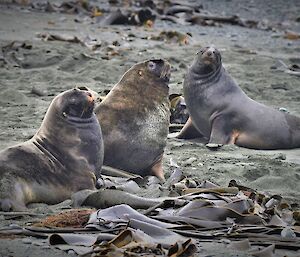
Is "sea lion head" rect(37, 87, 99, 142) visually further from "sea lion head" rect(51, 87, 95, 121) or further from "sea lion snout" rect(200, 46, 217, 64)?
"sea lion snout" rect(200, 46, 217, 64)

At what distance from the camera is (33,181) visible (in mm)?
5207

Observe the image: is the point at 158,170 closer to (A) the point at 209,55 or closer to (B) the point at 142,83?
(B) the point at 142,83

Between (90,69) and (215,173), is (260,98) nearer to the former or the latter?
(90,69)

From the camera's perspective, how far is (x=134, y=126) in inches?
247

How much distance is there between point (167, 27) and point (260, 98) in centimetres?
503

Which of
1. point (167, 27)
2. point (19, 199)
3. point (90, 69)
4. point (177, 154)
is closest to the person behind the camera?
point (19, 199)

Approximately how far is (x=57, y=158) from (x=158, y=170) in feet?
3.07

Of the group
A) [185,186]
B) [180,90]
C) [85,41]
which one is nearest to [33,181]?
[185,186]

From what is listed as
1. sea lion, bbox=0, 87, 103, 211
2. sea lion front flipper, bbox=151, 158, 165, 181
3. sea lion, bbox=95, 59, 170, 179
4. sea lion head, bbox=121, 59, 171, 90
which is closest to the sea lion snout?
sea lion head, bbox=121, 59, 171, 90

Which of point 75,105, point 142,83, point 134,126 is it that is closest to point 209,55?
point 142,83

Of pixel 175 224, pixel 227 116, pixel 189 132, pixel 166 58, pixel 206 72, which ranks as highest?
pixel 175 224

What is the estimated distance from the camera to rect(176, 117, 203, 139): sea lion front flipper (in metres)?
7.59

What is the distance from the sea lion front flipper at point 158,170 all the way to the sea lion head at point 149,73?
597 mm

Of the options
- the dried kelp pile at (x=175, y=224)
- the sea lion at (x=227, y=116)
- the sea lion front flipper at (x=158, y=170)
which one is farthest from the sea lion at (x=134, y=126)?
the sea lion at (x=227, y=116)
